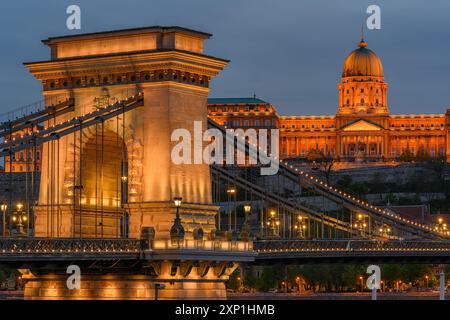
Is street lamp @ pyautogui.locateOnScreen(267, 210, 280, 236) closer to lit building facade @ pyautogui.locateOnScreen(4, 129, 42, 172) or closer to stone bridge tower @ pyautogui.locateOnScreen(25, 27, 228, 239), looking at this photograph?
lit building facade @ pyautogui.locateOnScreen(4, 129, 42, 172)

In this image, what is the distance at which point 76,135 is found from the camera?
70375 millimetres

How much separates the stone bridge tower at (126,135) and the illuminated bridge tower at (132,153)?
0.05 metres

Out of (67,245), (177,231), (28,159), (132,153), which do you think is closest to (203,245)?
(177,231)

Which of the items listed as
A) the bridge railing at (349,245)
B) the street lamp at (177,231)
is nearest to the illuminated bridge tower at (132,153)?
the street lamp at (177,231)

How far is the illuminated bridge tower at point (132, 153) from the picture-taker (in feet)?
224

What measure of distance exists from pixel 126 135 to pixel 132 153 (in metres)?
0.88

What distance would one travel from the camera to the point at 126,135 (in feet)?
228

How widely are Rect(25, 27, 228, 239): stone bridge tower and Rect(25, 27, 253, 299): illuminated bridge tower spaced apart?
5cm

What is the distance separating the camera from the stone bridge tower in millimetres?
68438

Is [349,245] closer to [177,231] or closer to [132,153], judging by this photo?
[132,153]

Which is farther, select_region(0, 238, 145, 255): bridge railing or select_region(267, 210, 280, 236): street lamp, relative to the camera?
select_region(267, 210, 280, 236): street lamp

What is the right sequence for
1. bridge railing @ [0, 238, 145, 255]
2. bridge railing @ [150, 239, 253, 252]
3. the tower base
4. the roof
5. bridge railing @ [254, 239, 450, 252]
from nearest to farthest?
bridge railing @ [0, 238, 145, 255], bridge railing @ [150, 239, 253, 252], the tower base, the roof, bridge railing @ [254, 239, 450, 252]

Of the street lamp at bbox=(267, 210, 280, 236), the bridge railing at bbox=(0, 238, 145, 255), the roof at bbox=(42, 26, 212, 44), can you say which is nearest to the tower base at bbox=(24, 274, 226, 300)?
the bridge railing at bbox=(0, 238, 145, 255)
